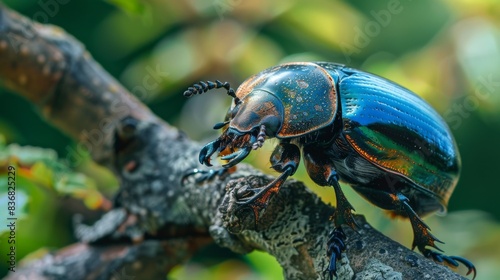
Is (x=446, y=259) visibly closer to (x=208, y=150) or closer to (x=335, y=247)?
(x=335, y=247)

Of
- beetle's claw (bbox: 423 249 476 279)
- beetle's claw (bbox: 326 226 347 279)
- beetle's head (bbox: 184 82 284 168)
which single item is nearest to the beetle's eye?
beetle's head (bbox: 184 82 284 168)

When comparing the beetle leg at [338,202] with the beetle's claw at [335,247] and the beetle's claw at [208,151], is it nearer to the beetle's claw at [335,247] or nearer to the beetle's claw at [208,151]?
the beetle's claw at [335,247]

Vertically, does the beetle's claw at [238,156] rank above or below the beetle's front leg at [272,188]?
above

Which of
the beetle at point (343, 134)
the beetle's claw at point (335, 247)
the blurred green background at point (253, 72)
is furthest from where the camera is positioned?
the blurred green background at point (253, 72)

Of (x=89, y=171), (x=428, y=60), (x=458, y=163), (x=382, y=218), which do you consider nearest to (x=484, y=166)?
(x=428, y=60)

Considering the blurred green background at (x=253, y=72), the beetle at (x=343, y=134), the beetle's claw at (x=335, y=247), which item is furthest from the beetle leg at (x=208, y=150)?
the blurred green background at (x=253, y=72)

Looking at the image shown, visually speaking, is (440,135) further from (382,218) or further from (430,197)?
(382,218)

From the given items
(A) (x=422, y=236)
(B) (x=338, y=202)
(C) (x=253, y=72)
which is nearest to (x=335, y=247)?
(B) (x=338, y=202)
